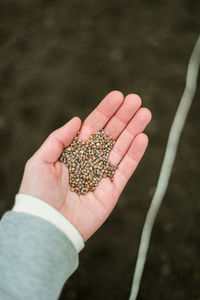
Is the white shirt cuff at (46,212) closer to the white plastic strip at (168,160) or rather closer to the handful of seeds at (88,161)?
the handful of seeds at (88,161)

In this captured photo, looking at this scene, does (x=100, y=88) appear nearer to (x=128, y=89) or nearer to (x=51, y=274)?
(x=128, y=89)

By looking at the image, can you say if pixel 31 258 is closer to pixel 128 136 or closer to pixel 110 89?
pixel 128 136

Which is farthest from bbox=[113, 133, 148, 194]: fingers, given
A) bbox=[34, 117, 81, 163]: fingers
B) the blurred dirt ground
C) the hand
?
the blurred dirt ground

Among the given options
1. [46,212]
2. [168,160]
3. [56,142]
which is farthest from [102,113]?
[168,160]

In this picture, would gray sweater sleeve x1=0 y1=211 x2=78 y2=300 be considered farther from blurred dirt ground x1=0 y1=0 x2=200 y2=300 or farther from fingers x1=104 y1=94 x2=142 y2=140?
blurred dirt ground x1=0 y1=0 x2=200 y2=300

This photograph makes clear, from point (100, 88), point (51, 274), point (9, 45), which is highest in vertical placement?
point (9, 45)

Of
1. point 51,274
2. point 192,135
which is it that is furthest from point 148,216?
point 51,274
